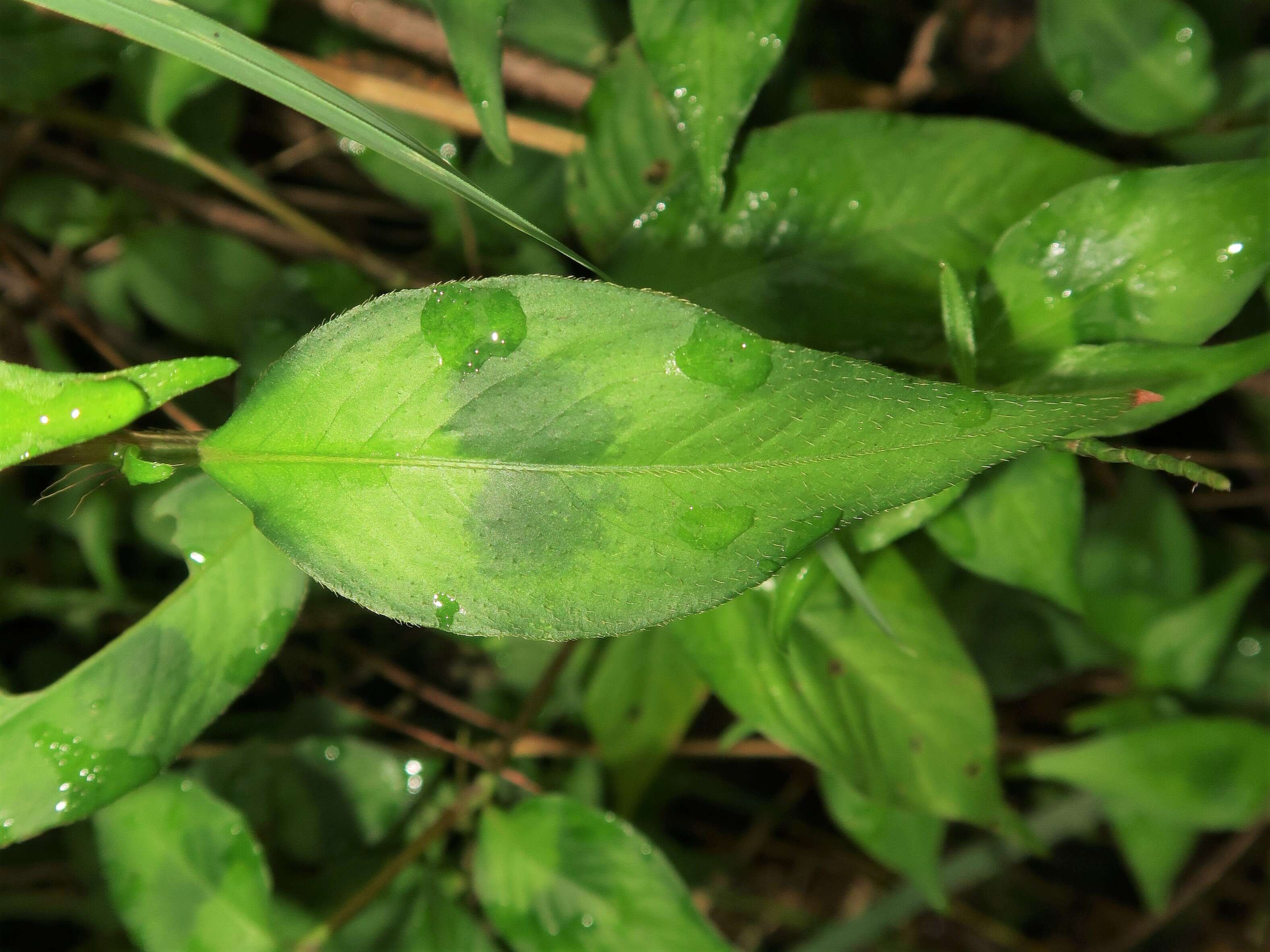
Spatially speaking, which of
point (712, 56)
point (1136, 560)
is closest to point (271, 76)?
point (712, 56)

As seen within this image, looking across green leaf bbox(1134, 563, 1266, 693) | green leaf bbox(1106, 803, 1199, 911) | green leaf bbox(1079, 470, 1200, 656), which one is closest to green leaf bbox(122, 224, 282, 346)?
green leaf bbox(1079, 470, 1200, 656)

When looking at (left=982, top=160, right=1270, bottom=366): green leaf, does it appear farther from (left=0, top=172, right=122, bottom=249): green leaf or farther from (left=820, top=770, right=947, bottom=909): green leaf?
(left=0, top=172, right=122, bottom=249): green leaf

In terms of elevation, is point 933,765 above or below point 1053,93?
below

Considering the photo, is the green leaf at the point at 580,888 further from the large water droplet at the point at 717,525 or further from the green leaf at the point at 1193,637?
the green leaf at the point at 1193,637

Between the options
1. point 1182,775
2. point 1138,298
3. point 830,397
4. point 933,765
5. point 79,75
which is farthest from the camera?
point 1182,775

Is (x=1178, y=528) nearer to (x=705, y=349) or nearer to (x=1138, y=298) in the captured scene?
(x=1138, y=298)

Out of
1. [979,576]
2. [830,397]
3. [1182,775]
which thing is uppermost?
[830,397]

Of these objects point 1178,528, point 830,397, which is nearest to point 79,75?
point 830,397
